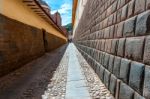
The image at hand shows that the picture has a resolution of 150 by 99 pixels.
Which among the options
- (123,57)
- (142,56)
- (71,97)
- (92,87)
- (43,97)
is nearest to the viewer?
(142,56)

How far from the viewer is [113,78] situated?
3.27m

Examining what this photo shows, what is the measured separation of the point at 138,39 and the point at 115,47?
1.04 metres

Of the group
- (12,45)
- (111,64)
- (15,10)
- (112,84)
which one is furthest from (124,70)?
(15,10)

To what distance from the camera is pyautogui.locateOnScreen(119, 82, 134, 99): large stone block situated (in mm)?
2391

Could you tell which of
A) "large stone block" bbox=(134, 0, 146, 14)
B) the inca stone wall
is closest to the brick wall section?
the inca stone wall

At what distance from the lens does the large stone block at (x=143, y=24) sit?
201 centimetres

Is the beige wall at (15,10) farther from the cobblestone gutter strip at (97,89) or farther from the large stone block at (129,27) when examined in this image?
the large stone block at (129,27)

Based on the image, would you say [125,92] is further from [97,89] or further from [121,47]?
[97,89]

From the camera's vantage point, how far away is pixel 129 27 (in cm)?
253

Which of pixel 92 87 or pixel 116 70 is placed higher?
pixel 116 70

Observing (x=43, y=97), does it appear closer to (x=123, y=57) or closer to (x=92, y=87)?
(x=92, y=87)

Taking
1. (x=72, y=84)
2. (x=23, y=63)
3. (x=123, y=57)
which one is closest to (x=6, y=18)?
(x=23, y=63)

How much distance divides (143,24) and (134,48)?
32 cm

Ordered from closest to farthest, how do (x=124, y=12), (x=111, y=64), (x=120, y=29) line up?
(x=124, y=12) → (x=120, y=29) → (x=111, y=64)
